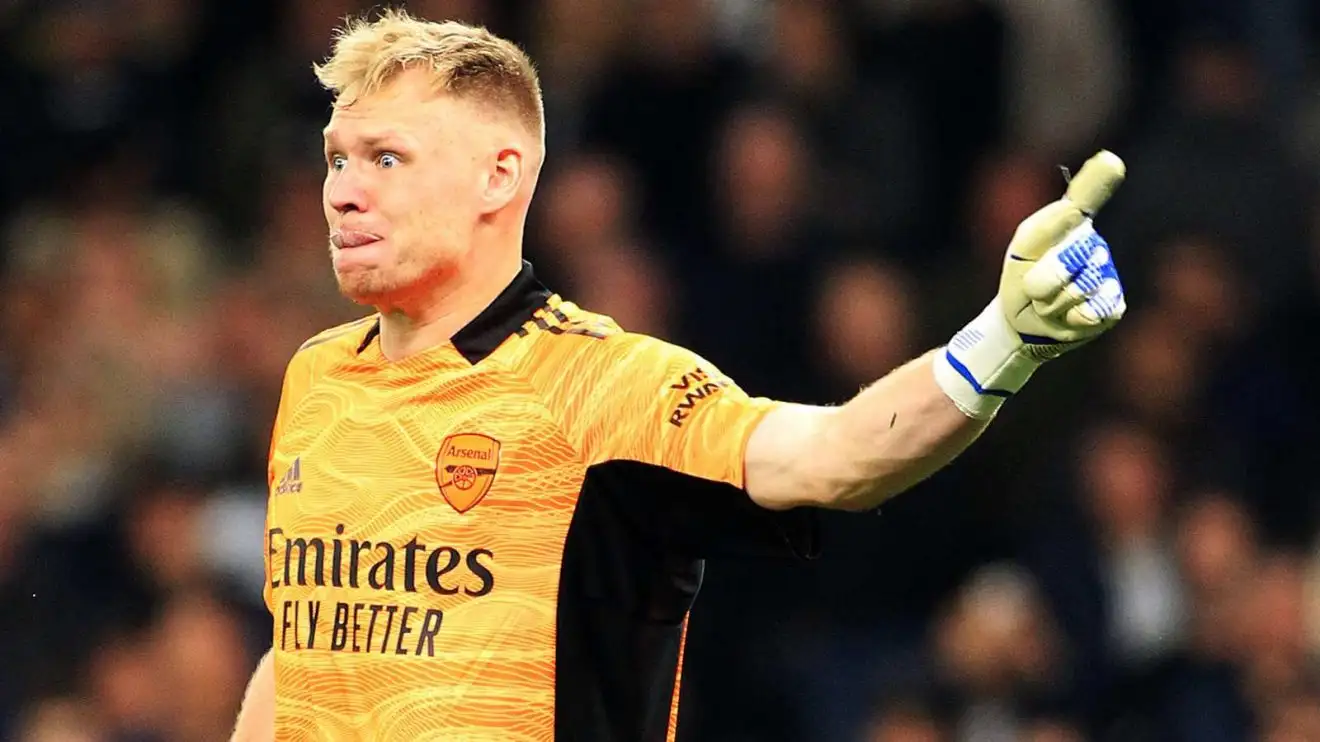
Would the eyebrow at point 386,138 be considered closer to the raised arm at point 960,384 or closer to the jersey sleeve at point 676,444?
the jersey sleeve at point 676,444

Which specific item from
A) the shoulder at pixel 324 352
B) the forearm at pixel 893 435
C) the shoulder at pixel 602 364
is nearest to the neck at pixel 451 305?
the shoulder at pixel 602 364

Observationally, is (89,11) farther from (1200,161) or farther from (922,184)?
(1200,161)

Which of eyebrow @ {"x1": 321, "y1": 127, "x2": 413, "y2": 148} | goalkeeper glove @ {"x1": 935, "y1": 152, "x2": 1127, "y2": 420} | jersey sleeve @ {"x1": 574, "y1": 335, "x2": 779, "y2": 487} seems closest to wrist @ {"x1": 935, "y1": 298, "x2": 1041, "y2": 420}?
goalkeeper glove @ {"x1": 935, "y1": 152, "x2": 1127, "y2": 420}

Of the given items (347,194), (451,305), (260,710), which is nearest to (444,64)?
(347,194)

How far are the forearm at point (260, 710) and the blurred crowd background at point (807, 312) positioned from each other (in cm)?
313

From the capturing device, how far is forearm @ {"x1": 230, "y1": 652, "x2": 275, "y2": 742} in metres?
3.98

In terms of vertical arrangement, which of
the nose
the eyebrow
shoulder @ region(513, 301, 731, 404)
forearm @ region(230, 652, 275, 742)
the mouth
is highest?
the eyebrow

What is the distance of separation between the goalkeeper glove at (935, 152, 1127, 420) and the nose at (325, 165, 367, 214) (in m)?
1.15

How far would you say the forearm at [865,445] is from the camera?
3.07 meters

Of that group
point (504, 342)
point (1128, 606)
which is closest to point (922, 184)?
point (1128, 606)

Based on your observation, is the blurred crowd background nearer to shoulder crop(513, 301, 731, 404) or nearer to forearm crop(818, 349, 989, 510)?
shoulder crop(513, 301, 731, 404)

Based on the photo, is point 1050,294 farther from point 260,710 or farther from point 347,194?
point 260,710

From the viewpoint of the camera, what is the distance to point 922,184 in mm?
8359

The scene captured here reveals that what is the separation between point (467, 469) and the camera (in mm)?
3570
